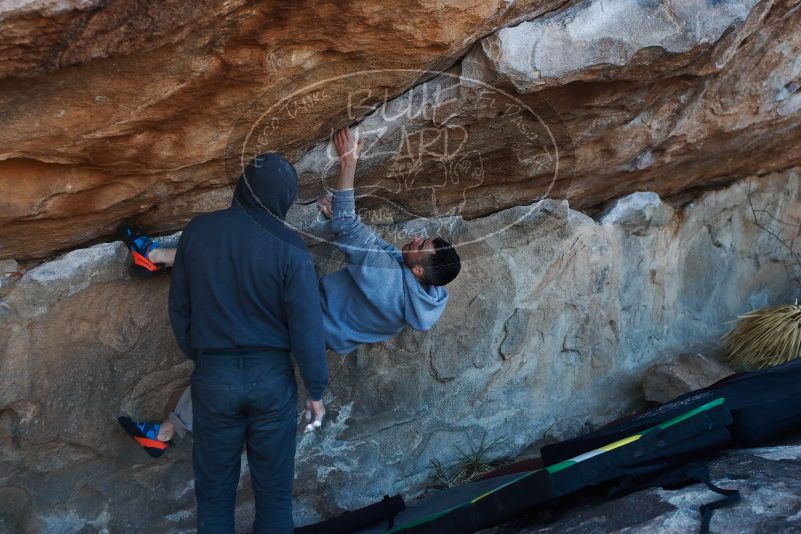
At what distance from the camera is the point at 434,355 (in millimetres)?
3746

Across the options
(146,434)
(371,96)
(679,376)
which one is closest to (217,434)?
(146,434)

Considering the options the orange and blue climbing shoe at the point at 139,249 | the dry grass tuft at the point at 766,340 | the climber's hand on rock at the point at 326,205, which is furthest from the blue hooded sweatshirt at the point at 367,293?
the dry grass tuft at the point at 766,340

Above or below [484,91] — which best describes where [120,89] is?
above

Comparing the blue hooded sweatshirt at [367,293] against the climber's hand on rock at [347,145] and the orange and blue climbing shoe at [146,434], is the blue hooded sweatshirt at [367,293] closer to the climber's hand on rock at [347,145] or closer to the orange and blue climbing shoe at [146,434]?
the climber's hand on rock at [347,145]

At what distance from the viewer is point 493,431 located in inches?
158

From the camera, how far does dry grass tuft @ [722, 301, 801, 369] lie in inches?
183

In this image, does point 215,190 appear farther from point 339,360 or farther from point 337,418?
point 337,418

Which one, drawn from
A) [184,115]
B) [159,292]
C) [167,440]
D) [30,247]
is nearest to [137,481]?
[167,440]

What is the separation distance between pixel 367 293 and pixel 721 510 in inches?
54.9

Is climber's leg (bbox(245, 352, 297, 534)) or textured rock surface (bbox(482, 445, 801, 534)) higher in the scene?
climber's leg (bbox(245, 352, 297, 534))

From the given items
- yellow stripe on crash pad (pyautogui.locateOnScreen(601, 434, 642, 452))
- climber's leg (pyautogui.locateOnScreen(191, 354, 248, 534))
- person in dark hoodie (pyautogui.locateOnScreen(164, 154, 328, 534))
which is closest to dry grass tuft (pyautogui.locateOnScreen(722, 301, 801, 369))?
yellow stripe on crash pad (pyautogui.locateOnScreen(601, 434, 642, 452))

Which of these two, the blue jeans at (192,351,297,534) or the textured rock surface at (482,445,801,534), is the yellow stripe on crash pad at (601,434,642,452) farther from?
the blue jeans at (192,351,297,534)

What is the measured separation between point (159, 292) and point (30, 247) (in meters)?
0.48

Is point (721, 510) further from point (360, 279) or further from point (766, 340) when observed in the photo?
point (766, 340)
